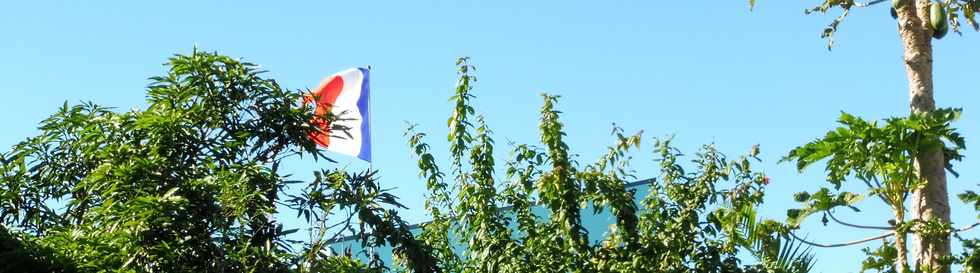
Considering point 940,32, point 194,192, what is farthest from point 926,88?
point 194,192

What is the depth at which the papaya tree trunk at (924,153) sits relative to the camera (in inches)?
320

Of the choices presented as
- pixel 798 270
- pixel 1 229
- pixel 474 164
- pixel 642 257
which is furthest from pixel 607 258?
pixel 1 229

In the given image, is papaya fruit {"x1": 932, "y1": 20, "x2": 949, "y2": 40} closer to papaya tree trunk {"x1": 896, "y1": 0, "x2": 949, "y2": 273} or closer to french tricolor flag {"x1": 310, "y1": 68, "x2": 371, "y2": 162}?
papaya tree trunk {"x1": 896, "y1": 0, "x2": 949, "y2": 273}

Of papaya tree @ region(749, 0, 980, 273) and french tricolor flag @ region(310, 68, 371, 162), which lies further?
french tricolor flag @ region(310, 68, 371, 162)

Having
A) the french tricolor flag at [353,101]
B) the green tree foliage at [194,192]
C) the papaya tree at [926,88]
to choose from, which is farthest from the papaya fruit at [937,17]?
the french tricolor flag at [353,101]

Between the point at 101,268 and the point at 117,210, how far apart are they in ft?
1.20

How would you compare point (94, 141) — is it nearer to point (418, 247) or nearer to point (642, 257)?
point (418, 247)

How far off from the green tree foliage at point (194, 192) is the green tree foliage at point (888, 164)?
2658 millimetres

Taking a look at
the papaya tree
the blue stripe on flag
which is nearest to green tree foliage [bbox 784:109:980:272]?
the papaya tree

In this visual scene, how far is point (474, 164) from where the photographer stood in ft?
36.2

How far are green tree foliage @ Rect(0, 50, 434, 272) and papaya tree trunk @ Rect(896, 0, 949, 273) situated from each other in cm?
317

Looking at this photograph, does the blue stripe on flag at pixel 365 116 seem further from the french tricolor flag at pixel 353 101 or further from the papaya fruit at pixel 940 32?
the papaya fruit at pixel 940 32

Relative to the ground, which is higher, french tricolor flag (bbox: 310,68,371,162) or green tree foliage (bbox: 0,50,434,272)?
french tricolor flag (bbox: 310,68,371,162)

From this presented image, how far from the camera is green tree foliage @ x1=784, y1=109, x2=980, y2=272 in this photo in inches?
318
